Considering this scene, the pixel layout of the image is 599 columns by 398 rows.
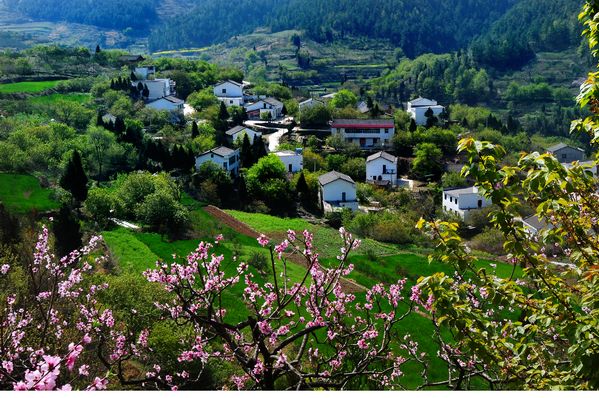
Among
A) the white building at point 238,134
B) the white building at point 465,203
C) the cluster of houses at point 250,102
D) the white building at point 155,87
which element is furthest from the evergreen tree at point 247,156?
the white building at point 155,87

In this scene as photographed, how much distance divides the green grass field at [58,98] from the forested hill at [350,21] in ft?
271

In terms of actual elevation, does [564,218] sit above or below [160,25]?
above

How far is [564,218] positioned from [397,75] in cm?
9780

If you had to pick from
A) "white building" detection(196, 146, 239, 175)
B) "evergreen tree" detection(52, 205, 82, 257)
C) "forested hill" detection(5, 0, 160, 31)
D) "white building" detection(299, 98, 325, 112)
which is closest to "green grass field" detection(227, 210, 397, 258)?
"white building" detection(196, 146, 239, 175)

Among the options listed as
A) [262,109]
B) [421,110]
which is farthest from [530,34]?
[262,109]

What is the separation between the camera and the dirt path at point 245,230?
21922 millimetres

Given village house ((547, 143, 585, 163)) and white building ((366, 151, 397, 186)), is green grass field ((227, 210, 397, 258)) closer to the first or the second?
white building ((366, 151, 397, 186))

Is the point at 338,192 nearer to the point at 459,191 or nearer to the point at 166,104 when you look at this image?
the point at 459,191

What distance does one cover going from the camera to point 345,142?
157ft

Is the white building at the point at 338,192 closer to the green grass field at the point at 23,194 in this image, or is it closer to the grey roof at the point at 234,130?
the grey roof at the point at 234,130

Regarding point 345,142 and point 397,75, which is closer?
point 345,142
